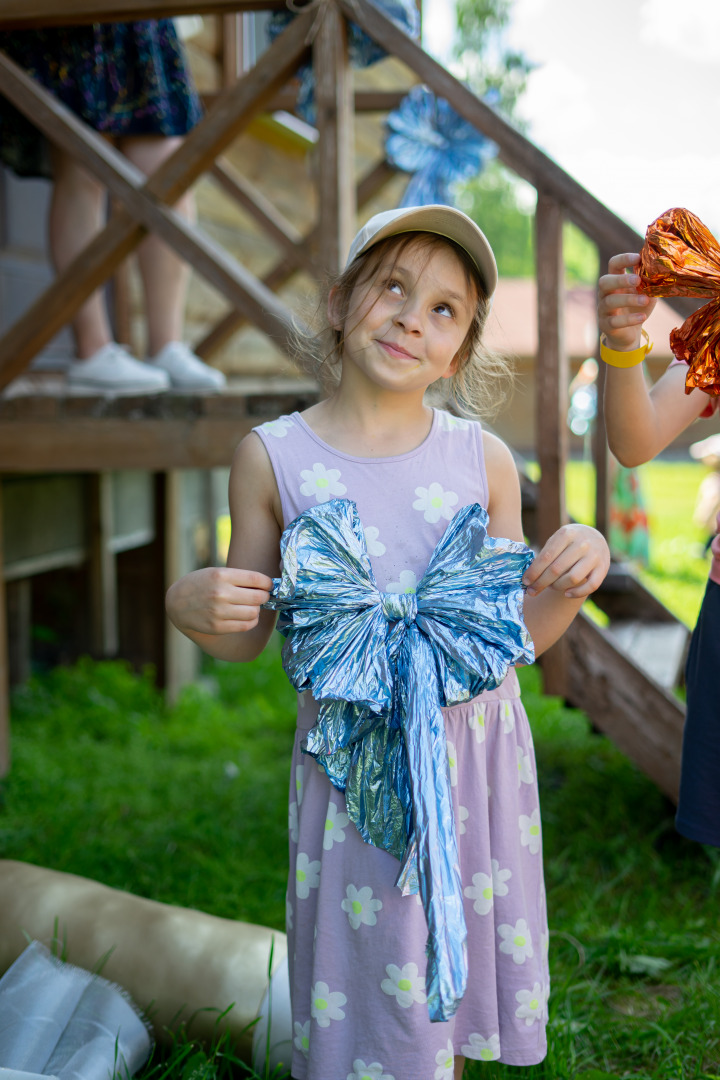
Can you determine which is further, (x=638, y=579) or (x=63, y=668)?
(x=63, y=668)

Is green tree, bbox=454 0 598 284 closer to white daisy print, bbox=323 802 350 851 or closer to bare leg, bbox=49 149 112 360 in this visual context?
bare leg, bbox=49 149 112 360

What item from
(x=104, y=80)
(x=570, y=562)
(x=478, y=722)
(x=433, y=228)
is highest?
(x=104, y=80)

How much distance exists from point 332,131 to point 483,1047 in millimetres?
2113

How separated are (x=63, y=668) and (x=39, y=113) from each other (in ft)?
8.70

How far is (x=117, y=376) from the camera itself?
115 inches

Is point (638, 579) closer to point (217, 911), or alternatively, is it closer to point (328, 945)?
point (217, 911)

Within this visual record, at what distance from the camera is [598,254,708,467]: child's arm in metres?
1.40

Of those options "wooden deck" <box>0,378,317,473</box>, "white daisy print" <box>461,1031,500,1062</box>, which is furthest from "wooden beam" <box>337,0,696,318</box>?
"white daisy print" <box>461,1031,500,1062</box>

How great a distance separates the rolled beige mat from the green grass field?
9cm

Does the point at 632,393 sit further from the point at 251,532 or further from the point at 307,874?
the point at 307,874

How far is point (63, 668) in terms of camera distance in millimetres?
4551

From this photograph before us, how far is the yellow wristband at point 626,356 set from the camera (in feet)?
4.80

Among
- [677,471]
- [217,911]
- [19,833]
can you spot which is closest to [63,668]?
[19,833]

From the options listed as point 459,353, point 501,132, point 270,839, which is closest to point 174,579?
point 270,839
